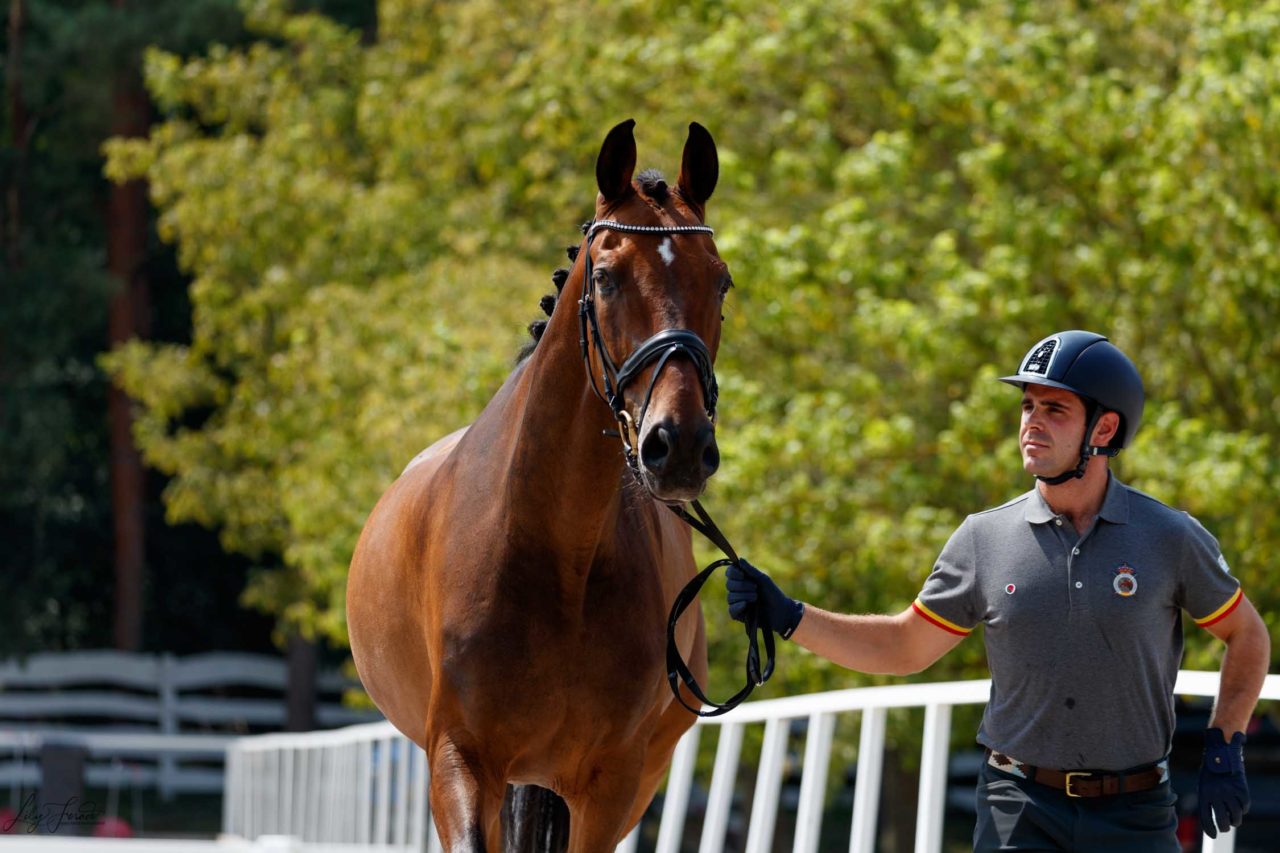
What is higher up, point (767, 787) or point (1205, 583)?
point (1205, 583)

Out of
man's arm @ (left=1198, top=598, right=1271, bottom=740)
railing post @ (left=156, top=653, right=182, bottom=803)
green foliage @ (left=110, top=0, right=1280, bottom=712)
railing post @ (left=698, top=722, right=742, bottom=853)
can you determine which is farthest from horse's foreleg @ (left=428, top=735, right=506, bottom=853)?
railing post @ (left=156, top=653, right=182, bottom=803)

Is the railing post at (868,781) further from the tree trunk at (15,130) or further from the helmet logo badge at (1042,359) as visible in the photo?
the tree trunk at (15,130)

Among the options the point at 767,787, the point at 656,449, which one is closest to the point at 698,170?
the point at 656,449

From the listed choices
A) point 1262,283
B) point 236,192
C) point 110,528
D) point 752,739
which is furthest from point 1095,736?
point 110,528

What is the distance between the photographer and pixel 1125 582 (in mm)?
3967

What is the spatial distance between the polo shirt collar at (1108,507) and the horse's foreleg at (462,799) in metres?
1.53

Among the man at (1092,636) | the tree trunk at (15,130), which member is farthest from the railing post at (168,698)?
the man at (1092,636)

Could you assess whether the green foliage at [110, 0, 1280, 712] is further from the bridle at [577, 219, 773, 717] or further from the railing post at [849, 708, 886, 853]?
the bridle at [577, 219, 773, 717]

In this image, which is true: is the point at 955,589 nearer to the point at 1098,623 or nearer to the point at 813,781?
the point at 1098,623

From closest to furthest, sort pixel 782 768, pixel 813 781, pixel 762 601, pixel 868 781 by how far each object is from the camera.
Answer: pixel 762 601 < pixel 868 781 < pixel 813 781 < pixel 782 768

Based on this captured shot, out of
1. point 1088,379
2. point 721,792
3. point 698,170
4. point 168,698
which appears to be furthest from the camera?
point 168,698

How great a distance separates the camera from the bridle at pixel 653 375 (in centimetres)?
403

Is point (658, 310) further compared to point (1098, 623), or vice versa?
point (658, 310)

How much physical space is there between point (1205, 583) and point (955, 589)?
1.84 feet
